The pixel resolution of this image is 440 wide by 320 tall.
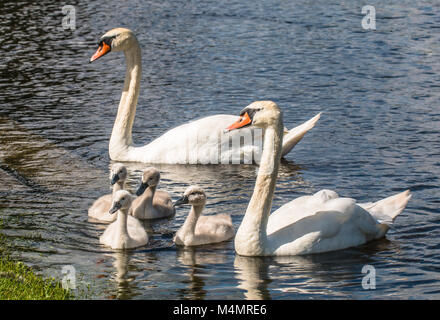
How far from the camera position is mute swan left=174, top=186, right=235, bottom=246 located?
9484mm

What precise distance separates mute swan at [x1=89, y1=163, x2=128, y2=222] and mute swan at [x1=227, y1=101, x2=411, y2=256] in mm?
1884

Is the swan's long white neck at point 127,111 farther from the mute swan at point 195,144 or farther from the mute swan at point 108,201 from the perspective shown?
the mute swan at point 108,201

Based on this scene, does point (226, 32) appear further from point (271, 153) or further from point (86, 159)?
point (271, 153)

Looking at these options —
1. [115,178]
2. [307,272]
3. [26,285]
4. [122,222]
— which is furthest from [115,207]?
[307,272]

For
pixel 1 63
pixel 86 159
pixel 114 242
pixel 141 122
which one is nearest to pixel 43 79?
pixel 1 63

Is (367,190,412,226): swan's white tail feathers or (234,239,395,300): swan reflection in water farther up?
(367,190,412,226): swan's white tail feathers

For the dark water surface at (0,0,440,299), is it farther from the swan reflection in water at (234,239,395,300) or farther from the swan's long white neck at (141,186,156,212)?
the swan's long white neck at (141,186,156,212)

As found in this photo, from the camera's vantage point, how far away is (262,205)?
9.09m

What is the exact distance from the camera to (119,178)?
34.4ft

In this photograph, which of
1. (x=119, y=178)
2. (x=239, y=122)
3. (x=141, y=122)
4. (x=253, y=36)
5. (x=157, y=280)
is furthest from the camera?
(x=253, y=36)

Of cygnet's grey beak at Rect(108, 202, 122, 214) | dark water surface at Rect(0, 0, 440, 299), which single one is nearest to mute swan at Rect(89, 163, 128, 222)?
dark water surface at Rect(0, 0, 440, 299)

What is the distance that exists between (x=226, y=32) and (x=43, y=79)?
Result: 213 inches

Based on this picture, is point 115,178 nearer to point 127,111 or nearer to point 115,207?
point 115,207

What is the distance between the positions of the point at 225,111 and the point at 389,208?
5.96 m
